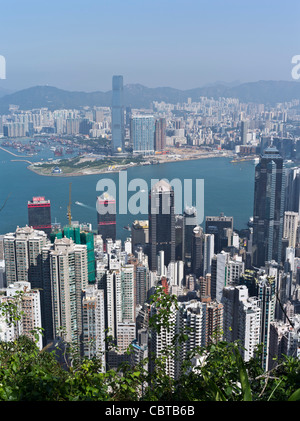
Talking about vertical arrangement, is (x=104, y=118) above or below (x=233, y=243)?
above

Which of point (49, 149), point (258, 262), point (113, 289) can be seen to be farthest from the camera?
point (49, 149)

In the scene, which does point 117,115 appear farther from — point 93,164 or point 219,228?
point 219,228

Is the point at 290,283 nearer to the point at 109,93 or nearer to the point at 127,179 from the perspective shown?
the point at 127,179

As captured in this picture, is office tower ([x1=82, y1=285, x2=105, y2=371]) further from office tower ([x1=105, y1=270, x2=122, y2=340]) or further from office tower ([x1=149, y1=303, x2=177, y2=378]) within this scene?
office tower ([x1=149, y1=303, x2=177, y2=378])

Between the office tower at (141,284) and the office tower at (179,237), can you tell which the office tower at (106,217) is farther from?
the office tower at (141,284)

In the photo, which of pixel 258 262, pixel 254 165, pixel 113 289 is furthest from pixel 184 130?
pixel 113 289

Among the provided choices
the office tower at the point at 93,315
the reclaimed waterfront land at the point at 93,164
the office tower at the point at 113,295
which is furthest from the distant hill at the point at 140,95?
the office tower at the point at 93,315
